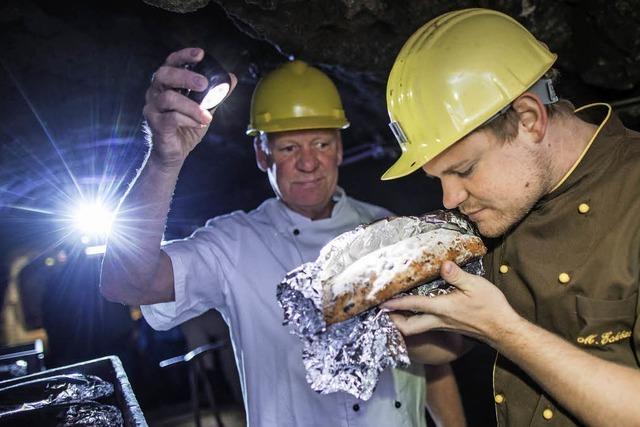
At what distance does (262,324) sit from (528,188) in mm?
1612

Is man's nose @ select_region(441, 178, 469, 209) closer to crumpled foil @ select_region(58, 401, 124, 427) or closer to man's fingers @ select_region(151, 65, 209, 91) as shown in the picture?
man's fingers @ select_region(151, 65, 209, 91)

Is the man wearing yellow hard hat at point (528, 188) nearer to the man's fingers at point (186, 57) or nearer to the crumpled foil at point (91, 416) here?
the man's fingers at point (186, 57)

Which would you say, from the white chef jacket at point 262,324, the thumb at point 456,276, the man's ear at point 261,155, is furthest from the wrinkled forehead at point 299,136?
the thumb at point 456,276

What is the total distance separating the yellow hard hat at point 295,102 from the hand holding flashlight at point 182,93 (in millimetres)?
959

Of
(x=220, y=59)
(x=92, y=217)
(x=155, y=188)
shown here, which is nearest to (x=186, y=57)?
(x=155, y=188)

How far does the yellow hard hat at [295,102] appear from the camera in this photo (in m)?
3.04

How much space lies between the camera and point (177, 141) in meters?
2.11

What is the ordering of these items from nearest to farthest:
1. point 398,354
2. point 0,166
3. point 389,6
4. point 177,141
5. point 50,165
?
point 398,354 → point 177,141 → point 389,6 → point 0,166 → point 50,165

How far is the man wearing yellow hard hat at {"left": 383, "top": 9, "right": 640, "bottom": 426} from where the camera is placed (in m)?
1.71

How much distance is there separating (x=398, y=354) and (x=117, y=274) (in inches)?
52.0

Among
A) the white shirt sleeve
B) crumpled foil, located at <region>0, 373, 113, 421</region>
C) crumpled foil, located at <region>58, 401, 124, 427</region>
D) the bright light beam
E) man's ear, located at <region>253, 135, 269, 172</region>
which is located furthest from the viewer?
the bright light beam

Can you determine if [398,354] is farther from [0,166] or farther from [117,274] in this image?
[0,166]

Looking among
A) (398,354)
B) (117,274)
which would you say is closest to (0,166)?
(117,274)

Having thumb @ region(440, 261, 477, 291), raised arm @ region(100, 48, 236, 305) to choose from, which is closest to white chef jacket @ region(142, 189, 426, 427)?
raised arm @ region(100, 48, 236, 305)
